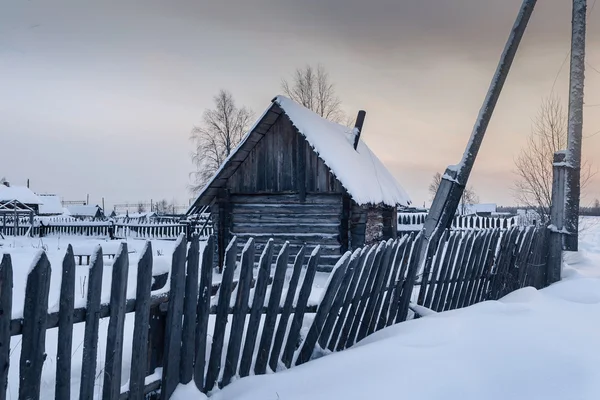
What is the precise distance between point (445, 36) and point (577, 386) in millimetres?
12778

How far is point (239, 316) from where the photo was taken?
11.4ft

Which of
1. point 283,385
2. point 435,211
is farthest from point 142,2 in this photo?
point 283,385

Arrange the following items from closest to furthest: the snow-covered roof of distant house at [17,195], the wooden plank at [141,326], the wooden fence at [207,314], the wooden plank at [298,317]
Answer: the wooden fence at [207,314] < the wooden plank at [141,326] < the wooden plank at [298,317] < the snow-covered roof of distant house at [17,195]

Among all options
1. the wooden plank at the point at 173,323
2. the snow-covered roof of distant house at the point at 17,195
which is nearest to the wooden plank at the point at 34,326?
the wooden plank at the point at 173,323

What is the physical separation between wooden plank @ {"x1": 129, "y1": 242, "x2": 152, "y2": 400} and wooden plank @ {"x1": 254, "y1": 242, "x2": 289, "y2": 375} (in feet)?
3.45

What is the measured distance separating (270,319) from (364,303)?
1343 millimetres

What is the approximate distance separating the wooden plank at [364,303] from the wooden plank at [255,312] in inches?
52.9

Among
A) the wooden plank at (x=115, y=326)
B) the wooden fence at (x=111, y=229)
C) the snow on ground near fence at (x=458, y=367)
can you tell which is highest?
the wooden plank at (x=115, y=326)

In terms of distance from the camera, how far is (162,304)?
120 inches

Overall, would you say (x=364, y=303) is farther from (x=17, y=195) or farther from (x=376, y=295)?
(x=17, y=195)

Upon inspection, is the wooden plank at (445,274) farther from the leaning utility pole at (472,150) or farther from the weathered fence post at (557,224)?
the weathered fence post at (557,224)

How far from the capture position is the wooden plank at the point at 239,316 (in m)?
3.45

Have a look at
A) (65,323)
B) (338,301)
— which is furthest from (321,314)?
(65,323)

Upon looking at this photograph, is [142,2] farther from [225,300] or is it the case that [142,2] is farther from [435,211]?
[225,300]
